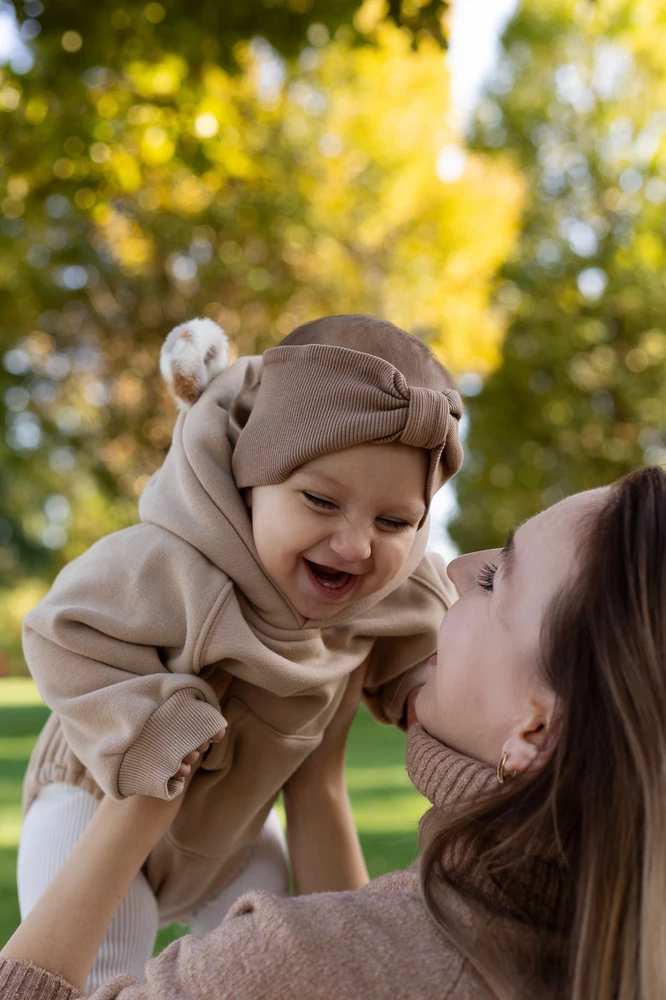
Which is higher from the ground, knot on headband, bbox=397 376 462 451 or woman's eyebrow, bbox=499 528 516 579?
knot on headband, bbox=397 376 462 451

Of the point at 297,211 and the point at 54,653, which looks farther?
the point at 297,211

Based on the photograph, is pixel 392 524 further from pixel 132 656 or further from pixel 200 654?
pixel 132 656

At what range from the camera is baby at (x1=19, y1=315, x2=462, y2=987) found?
7.33 feet

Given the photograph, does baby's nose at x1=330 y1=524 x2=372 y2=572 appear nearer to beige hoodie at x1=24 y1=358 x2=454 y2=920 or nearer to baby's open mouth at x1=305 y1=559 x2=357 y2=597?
baby's open mouth at x1=305 y1=559 x2=357 y2=597

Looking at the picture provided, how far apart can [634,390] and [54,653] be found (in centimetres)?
2295

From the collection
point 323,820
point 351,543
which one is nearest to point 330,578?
point 351,543

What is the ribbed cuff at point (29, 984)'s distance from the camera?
185 cm

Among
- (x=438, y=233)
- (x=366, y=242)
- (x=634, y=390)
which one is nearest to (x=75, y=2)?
(x=366, y=242)

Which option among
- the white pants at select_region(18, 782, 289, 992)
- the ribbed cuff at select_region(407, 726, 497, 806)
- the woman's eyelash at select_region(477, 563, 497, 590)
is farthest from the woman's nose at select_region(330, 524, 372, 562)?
the white pants at select_region(18, 782, 289, 992)

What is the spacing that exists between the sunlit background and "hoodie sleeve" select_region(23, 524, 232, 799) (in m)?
0.51

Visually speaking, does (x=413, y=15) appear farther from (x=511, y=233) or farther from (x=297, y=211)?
(x=511, y=233)

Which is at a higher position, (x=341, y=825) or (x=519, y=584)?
(x=519, y=584)

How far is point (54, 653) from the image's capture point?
2268 mm

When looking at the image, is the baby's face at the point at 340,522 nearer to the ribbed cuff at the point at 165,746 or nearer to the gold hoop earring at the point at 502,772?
the ribbed cuff at the point at 165,746
